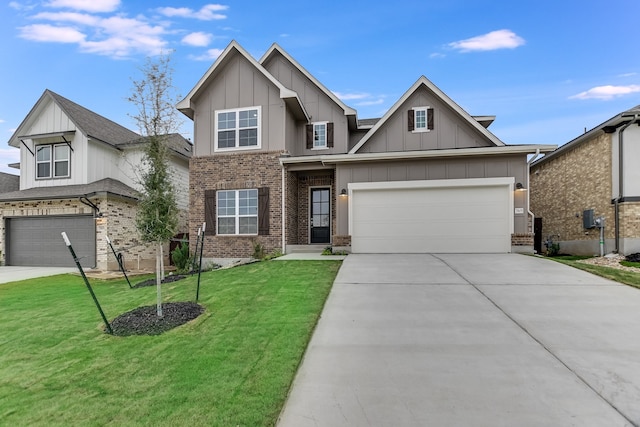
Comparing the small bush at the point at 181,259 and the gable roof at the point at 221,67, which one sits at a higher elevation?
the gable roof at the point at 221,67

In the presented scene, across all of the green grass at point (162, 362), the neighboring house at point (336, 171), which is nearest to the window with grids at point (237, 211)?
the neighboring house at point (336, 171)

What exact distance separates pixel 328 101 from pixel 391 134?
10.2 feet

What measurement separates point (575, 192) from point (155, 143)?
1546cm

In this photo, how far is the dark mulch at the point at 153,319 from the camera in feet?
15.0

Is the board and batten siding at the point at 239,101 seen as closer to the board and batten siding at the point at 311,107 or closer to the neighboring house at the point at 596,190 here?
the board and batten siding at the point at 311,107

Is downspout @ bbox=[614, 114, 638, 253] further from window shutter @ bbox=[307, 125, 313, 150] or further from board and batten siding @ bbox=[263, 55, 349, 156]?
window shutter @ bbox=[307, 125, 313, 150]

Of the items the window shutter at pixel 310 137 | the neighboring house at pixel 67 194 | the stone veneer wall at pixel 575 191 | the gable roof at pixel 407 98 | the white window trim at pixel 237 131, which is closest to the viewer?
the stone veneer wall at pixel 575 191

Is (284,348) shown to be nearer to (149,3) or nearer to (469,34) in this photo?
(149,3)

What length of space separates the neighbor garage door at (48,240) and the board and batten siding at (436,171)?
10305mm

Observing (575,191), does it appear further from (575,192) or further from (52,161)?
(52,161)

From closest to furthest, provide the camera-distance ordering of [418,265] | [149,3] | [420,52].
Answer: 1. [418,265]
2. [149,3]
3. [420,52]

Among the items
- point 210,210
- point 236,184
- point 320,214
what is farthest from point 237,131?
point 320,214

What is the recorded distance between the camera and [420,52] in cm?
1422

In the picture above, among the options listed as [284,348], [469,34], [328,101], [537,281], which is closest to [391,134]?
[328,101]
